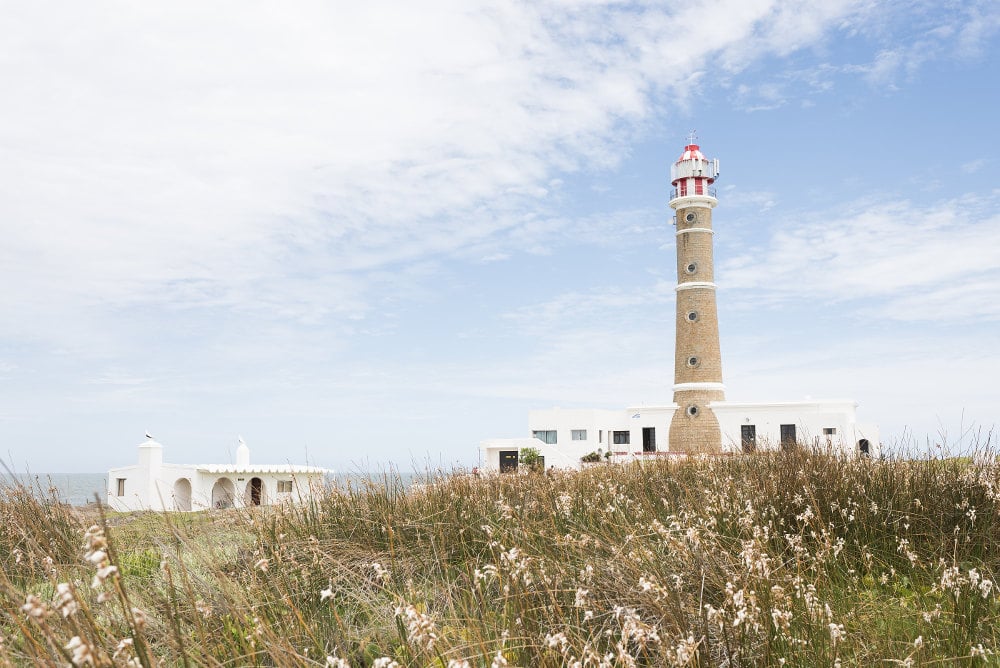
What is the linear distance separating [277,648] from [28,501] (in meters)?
7.14

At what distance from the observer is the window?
4509 cm

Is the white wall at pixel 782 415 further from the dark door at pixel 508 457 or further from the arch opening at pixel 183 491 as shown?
the arch opening at pixel 183 491

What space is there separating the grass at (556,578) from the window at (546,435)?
34758 millimetres

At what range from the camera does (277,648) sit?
9.97 feet

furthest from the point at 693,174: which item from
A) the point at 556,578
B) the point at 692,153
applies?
the point at 556,578

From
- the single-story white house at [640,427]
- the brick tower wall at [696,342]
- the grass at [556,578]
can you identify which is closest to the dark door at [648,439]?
the single-story white house at [640,427]

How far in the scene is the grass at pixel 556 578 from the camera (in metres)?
3.43

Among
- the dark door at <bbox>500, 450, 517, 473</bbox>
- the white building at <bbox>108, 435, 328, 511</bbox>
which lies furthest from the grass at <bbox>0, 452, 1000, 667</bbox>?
the dark door at <bbox>500, 450, 517, 473</bbox>

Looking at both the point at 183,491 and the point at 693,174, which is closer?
the point at 183,491

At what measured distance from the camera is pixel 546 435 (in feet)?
149

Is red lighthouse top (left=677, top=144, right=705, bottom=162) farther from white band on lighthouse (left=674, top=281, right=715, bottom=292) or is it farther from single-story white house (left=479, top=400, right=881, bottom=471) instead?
single-story white house (left=479, top=400, right=881, bottom=471)

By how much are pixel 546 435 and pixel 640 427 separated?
19.2ft

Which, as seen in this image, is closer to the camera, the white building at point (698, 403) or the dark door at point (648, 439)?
the white building at point (698, 403)

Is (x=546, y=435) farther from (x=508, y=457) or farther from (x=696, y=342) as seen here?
(x=696, y=342)
